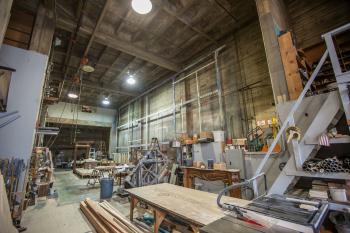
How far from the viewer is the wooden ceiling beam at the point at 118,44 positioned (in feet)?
16.9

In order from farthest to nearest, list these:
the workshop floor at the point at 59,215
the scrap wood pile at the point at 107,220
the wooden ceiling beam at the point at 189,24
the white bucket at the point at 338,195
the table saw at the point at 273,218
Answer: the wooden ceiling beam at the point at 189,24 → the workshop floor at the point at 59,215 → the scrap wood pile at the point at 107,220 → the white bucket at the point at 338,195 → the table saw at the point at 273,218

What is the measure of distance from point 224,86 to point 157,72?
4212 millimetres

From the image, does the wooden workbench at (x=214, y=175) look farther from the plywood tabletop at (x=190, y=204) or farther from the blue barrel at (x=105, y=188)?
the blue barrel at (x=105, y=188)

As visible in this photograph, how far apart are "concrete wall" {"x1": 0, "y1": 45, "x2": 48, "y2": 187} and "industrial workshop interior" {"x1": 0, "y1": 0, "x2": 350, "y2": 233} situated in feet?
0.07

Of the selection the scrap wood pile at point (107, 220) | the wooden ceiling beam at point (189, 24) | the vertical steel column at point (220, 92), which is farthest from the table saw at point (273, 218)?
the wooden ceiling beam at point (189, 24)

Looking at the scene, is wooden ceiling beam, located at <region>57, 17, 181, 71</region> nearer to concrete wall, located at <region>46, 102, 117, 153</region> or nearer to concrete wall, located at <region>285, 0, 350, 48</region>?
concrete wall, located at <region>285, 0, 350, 48</region>

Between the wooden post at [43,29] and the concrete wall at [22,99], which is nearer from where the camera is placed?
the concrete wall at [22,99]

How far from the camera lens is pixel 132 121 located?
38.6ft

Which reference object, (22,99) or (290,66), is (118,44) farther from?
(290,66)

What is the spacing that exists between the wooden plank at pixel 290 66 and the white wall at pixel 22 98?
532 centimetres

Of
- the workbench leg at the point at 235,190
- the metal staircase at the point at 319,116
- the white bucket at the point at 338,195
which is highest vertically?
the metal staircase at the point at 319,116

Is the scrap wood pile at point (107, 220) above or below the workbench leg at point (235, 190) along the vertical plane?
below

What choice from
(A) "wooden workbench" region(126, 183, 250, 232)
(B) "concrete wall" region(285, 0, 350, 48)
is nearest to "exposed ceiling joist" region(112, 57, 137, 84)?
(B) "concrete wall" region(285, 0, 350, 48)

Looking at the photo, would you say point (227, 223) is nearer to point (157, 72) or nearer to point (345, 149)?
point (345, 149)
